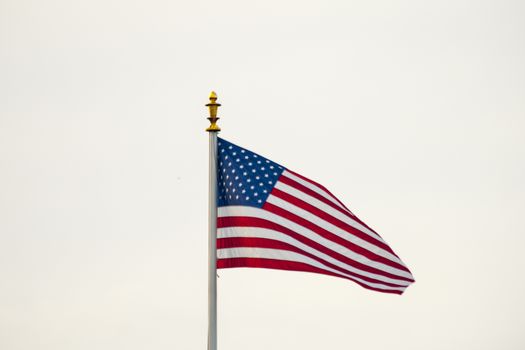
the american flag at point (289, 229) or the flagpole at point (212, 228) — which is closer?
the flagpole at point (212, 228)

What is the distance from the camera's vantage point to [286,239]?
44344 mm

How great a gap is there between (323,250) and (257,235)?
4.92 feet

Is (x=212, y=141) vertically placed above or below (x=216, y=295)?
above

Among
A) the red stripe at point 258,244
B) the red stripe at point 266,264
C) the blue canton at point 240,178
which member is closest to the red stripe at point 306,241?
the red stripe at point 258,244

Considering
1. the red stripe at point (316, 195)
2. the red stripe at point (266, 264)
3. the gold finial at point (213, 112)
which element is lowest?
the red stripe at point (266, 264)

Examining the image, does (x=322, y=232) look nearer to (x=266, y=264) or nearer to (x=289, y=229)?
(x=289, y=229)

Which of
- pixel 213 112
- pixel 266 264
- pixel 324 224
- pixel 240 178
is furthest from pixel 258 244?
pixel 213 112

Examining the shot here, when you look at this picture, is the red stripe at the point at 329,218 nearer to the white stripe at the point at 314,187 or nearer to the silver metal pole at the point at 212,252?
the white stripe at the point at 314,187

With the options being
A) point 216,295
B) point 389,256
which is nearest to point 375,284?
point 389,256

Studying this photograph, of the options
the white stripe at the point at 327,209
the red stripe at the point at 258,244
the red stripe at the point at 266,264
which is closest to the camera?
the red stripe at the point at 266,264

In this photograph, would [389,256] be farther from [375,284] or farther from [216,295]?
[216,295]

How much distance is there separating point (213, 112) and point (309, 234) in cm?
337

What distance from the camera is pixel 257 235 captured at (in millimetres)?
44156

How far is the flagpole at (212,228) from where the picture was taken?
142 feet
